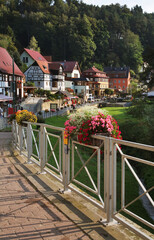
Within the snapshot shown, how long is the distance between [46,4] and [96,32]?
25187 mm

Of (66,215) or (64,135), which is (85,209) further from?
(64,135)

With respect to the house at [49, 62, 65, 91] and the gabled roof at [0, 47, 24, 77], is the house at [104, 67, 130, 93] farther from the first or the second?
the gabled roof at [0, 47, 24, 77]

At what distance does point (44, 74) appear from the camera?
2379 inches

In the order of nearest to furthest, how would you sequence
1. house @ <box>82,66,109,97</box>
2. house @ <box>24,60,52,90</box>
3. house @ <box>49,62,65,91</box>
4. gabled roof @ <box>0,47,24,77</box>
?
gabled roof @ <box>0,47,24,77</box>
house @ <box>24,60,52,90</box>
house @ <box>49,62,65,91</box>
house @ <box>82,66,109,97</box>

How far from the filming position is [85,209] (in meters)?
4.29

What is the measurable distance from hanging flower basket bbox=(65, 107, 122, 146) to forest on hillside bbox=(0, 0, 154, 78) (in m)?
86.0

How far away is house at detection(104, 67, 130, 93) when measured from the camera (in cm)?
10481

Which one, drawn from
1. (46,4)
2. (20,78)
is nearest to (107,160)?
(20,78)

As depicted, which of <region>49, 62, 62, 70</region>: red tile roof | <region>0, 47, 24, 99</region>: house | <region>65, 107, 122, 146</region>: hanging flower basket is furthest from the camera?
<region>49, 62, 62, 70</region>: red tile roof

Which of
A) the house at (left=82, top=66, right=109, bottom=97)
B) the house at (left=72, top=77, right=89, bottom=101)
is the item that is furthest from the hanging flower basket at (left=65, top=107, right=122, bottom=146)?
the house at (left=82, top=66, right=109, bottom=97)

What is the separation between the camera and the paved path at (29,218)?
136 inches

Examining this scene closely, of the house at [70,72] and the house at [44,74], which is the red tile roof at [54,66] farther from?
the house at [70,72]

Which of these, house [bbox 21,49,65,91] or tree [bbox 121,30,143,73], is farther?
tree [bbox 121,30,143,73]

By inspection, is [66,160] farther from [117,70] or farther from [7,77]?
[117,70]
